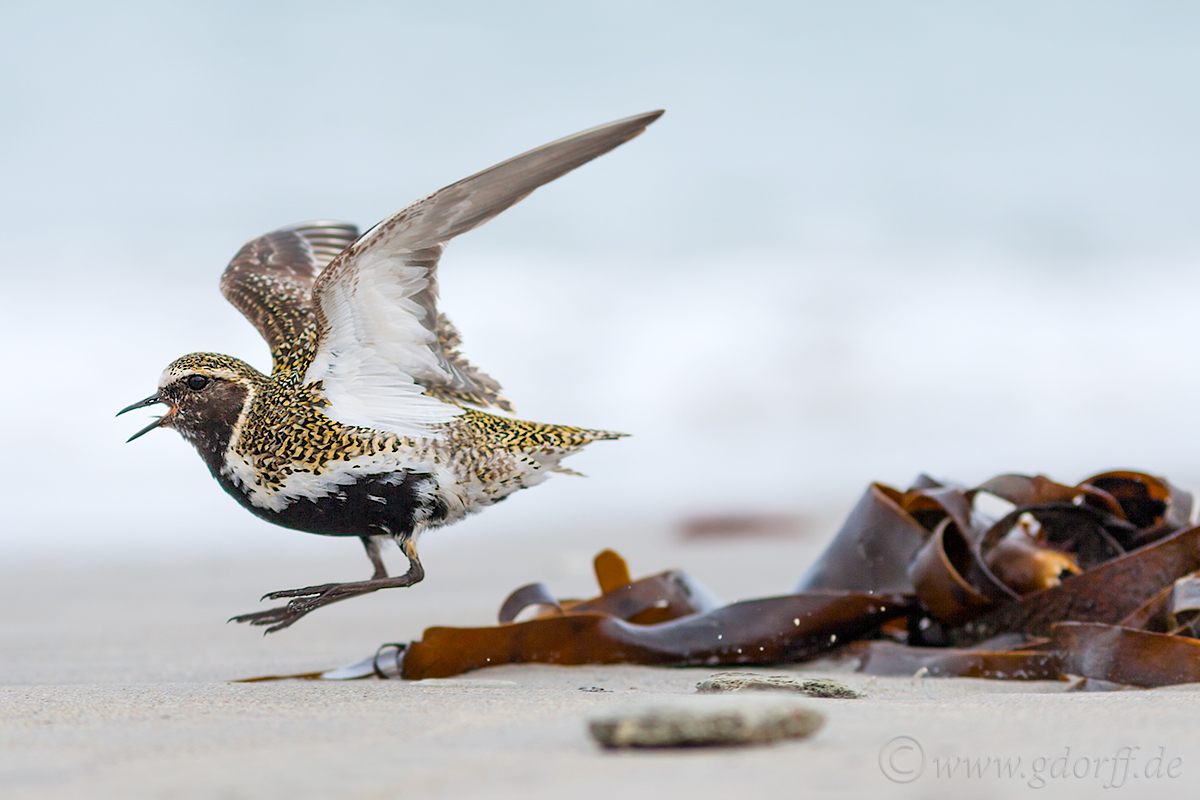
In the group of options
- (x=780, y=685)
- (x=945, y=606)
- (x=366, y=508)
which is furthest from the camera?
(x=945, y=606)

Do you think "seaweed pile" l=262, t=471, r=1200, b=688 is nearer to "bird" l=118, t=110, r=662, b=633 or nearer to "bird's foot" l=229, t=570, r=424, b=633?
"bird's foot" l=229, t=570, r=424, b=633

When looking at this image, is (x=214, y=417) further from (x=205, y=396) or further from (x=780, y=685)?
(x=780, y=685)

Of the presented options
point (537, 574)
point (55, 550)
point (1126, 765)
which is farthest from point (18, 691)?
point (55, 550)

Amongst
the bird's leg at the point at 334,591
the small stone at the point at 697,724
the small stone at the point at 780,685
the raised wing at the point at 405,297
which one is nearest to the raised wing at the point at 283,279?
the raised wing at the point at 405,297

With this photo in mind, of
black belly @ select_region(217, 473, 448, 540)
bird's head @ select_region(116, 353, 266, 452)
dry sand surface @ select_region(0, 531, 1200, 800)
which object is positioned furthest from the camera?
bird's head @ select_region(116, 353, 266, 452)

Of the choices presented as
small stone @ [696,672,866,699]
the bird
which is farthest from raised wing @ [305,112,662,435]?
small stone @ [696,672,866,699]

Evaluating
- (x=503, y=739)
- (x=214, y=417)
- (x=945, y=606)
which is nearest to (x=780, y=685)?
(x=503, y=739)

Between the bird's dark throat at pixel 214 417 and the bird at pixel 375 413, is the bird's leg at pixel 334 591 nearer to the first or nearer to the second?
the bird at pixel 375 413
